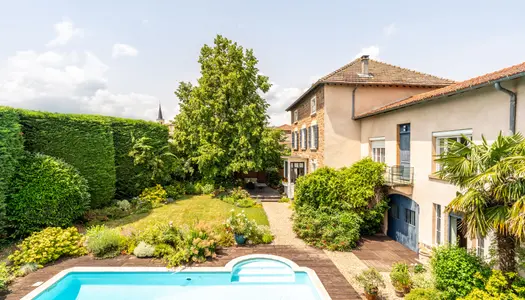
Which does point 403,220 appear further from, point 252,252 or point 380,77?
point 380,77

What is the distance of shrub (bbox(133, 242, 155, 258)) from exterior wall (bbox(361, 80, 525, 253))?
12.8 meters

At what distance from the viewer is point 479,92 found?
8664 millimetres

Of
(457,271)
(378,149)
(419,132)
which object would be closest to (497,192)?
(457,271)

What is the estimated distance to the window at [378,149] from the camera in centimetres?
1510

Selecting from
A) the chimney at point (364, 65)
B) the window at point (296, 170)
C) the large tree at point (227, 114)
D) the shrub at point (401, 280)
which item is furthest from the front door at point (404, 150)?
the window at point (296, 170)

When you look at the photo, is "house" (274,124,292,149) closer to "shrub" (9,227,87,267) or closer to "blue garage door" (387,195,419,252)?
"blue garage door" (387,195,419,252)

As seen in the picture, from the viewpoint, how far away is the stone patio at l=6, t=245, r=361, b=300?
331 inches

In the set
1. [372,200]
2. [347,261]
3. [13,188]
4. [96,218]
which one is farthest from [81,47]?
[372,200]

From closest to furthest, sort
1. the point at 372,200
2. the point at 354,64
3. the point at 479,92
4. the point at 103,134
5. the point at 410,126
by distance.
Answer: the point at 479,92
the point at 410,126
the point at 372,200
the point at 103,134
the point at 354,64

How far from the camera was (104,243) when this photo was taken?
1105 centimetres

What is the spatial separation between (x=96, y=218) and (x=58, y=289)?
658 centimetres

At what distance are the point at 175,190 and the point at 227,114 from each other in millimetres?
8020

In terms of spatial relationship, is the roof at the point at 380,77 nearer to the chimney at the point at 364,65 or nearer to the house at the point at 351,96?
the house at the point at 351,96

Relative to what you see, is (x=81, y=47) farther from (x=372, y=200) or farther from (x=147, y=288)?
(x=372, y=200)
